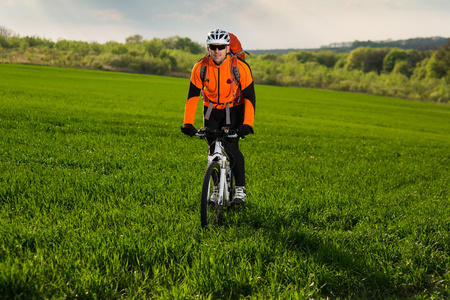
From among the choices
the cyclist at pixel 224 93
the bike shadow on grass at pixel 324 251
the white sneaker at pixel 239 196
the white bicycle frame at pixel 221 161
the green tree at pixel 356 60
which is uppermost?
the green tree at pixel 356 60

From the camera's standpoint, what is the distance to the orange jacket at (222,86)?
15.8 ft

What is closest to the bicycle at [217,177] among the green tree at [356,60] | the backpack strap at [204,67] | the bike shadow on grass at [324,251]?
the bike shadow on grass at [324,251]

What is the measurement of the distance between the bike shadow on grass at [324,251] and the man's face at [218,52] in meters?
2.39

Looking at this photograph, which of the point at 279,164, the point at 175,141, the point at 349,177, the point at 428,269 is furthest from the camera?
the point at 175,141

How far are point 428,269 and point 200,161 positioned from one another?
20.1 ft

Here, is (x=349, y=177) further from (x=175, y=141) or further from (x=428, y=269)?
(x=175, y=141)

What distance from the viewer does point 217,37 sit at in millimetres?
4469

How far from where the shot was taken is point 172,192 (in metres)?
6.28

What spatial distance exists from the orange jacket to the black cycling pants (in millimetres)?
135

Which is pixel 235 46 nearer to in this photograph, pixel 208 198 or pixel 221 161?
pixel 221 161

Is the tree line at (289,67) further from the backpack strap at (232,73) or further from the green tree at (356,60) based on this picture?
the backpack strap at (232,73)

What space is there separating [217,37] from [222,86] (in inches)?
27.5

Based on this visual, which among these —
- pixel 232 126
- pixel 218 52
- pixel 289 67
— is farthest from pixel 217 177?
pixel 289 67

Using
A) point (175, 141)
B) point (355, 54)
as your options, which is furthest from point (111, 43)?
point (175, 141)
